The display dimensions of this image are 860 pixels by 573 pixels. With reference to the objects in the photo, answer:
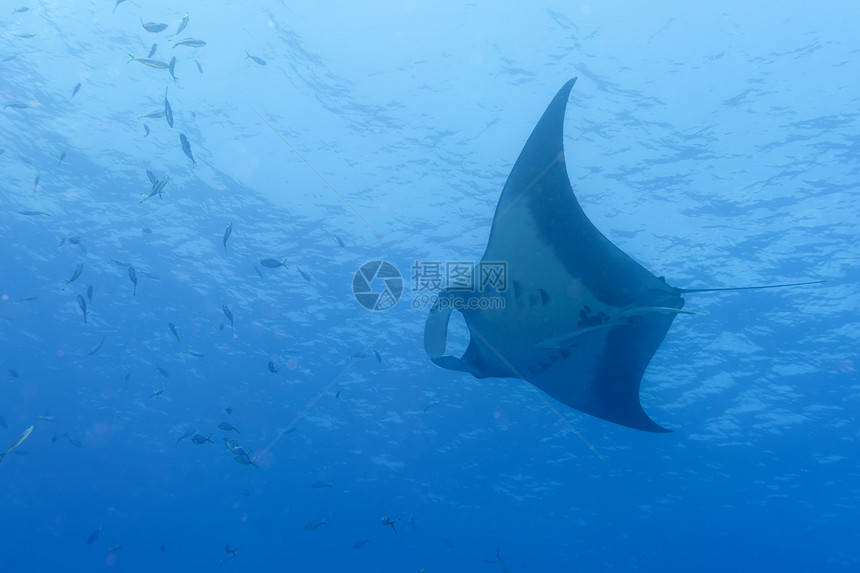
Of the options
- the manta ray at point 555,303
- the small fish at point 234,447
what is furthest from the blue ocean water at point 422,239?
the manta ray at point 555,303

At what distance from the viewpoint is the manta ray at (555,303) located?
4.24 m

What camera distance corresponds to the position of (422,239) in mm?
14180

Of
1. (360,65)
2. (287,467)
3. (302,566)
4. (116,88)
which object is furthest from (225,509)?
(360,65)

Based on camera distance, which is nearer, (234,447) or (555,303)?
(555,303)

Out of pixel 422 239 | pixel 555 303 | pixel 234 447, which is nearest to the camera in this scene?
pixel 555 303

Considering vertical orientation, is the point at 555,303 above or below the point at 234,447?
above

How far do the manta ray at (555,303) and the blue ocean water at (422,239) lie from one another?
20.9ft

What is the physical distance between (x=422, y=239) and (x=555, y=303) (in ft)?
32.1

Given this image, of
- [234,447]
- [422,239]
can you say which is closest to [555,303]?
[234,447]

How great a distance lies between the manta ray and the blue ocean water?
637 cm

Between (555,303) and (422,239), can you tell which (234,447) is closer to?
(555,303)

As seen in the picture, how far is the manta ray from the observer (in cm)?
424

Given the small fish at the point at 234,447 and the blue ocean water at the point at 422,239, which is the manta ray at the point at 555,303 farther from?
the blue ocean water at the point at 422,239

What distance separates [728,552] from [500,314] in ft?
115
